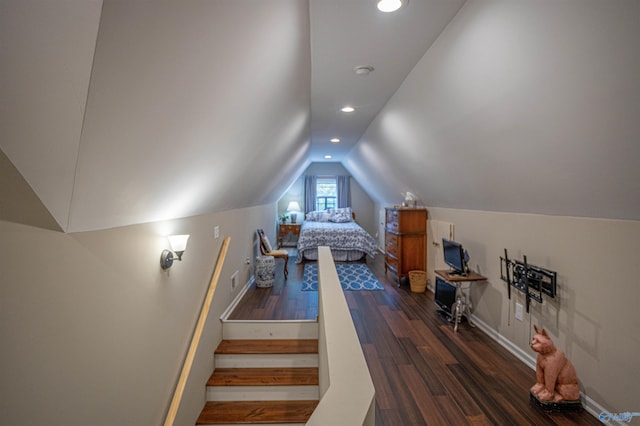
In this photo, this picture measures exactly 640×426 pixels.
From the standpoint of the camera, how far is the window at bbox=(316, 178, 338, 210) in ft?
27.1

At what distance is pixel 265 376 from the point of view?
243 centimetres

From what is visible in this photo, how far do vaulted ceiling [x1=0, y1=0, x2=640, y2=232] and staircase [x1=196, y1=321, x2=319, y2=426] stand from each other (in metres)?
1.47

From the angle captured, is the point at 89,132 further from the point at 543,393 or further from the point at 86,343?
the point at 543,393

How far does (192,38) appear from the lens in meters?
0.80

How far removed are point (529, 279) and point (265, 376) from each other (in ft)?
8.16

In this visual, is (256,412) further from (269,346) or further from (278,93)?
(278,93)

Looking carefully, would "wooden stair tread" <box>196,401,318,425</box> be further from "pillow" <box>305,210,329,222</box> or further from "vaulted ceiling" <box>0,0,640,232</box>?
"pillow" <box>305,210,329,222</box>

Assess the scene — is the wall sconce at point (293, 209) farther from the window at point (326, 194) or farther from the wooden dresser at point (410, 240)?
the wooden dresser at point (410, 240)

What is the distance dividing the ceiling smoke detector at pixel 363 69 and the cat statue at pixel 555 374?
2402 millimetres

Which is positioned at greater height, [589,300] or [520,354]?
[589,300]

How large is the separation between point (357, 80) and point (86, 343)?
2606 millimetres

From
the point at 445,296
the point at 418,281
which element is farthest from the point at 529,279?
the point at 418,281

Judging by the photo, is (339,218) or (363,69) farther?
(339,218)

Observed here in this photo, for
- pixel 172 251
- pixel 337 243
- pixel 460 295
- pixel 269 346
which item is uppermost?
pixel 172 251
